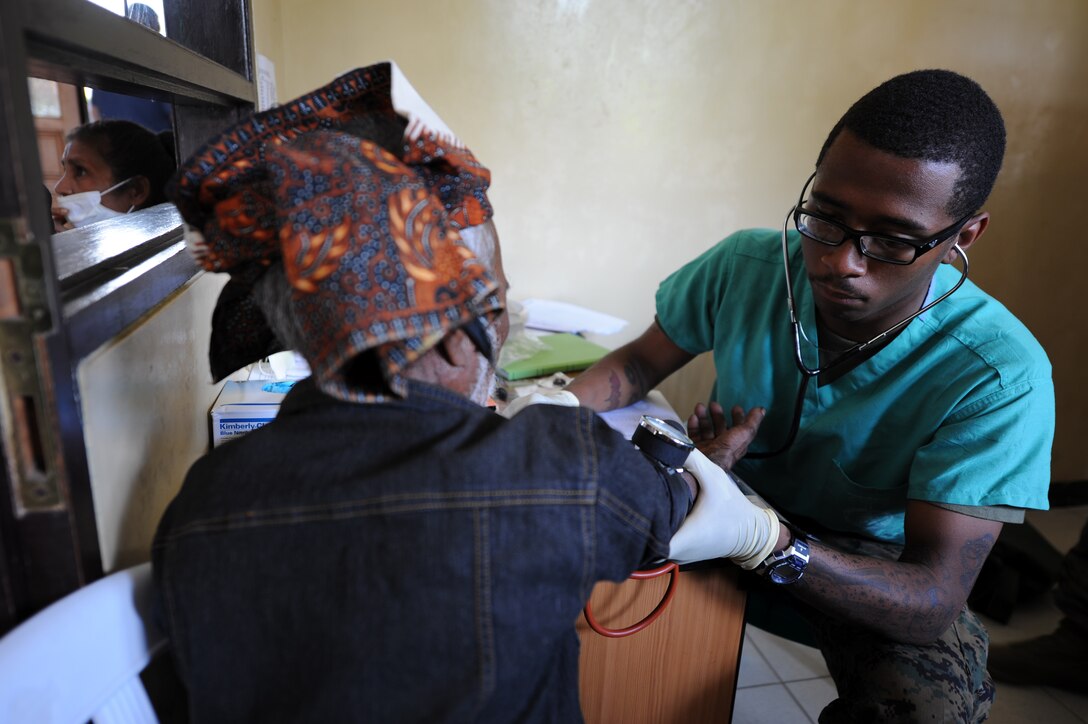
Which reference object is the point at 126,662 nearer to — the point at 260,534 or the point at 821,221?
the point at 260,534

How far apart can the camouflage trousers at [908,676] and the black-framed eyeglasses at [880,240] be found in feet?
1.79

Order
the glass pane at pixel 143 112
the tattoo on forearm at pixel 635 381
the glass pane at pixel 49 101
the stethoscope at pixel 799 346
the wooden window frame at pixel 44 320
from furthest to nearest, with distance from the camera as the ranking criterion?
the glass pane at pixel 49 101 < the glass pane at pixel 143 112 < the tattoo on forearm at pixel 635 381 < the stethoscope at pixel 799 346 < the wooden window frame at pixel 44 320

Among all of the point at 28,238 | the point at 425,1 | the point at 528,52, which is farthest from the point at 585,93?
the point at 28,238

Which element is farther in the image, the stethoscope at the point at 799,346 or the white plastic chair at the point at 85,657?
the stethoscope at the point at 799,346

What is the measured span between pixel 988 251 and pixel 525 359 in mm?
1673

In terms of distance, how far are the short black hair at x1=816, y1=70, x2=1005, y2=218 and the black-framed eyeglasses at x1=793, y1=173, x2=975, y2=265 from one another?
0.03 metres

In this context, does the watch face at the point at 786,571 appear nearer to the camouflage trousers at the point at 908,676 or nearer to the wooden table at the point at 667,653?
the wooden table at the point at 667,653

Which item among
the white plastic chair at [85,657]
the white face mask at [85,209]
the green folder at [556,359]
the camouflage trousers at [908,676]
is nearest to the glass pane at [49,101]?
the white face mask at [85,209]

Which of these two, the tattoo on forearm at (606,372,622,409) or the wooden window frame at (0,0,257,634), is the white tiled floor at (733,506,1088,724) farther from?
the wooden window frame at (0,0,257,634)

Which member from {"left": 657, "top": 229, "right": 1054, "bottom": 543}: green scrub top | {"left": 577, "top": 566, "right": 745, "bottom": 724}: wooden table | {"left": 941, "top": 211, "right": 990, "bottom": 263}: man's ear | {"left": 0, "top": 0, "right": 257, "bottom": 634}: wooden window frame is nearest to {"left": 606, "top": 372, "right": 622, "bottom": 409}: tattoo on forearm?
{"left": 657, "top": 229, "right": 1054, "bottom": 543}: green scrub top

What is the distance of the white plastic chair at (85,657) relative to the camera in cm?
48

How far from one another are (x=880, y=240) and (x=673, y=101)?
4.00ft

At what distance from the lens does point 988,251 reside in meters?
2.26

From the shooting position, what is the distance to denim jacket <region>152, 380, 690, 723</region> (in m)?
0.54
